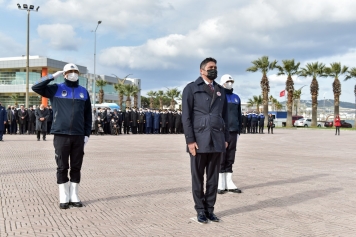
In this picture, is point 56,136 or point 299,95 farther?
point 299,95

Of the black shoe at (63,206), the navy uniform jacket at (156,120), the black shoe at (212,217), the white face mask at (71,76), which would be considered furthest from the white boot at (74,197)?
the navy uniform jacket at (156,120)

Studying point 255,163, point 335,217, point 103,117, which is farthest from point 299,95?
point 335,217

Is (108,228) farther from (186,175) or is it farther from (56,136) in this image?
(186,175)

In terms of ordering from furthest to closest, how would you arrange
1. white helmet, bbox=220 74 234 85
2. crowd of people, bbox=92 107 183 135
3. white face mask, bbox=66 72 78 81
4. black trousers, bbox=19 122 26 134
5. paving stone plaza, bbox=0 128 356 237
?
crowd of people, bbox=92 107 183 135, black trousers, bbox=19 122 26 134, white helmet, bbox=220 74 234 85, white face mask, bbox=66 72 78 81, paving stone plaza, bbox=0 128 356 237

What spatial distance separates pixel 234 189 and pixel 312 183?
214 cm

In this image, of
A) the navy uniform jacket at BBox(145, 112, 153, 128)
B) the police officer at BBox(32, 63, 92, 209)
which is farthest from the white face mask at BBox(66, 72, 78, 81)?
the navy uniform jacket at BBox(145, 112, 153, 128)

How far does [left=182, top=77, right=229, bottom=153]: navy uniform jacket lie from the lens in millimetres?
5359

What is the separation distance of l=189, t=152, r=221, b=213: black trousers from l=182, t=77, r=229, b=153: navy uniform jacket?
0.62 feet

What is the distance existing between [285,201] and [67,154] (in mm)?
3707

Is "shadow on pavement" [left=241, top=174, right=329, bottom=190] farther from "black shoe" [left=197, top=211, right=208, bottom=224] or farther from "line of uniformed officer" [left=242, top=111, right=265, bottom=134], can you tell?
"line of uniformed officer" [left=242, top=111, right=265, bottom=134]

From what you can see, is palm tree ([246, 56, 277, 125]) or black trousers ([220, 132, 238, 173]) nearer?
black trousers ([220, 132, 238, 173])

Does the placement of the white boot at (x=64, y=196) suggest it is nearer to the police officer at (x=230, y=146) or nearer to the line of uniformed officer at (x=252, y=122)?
the police officer at (x=230, y=146)

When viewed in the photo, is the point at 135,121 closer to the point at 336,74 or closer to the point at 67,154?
the point at 67,154

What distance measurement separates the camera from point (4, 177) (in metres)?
8.88
